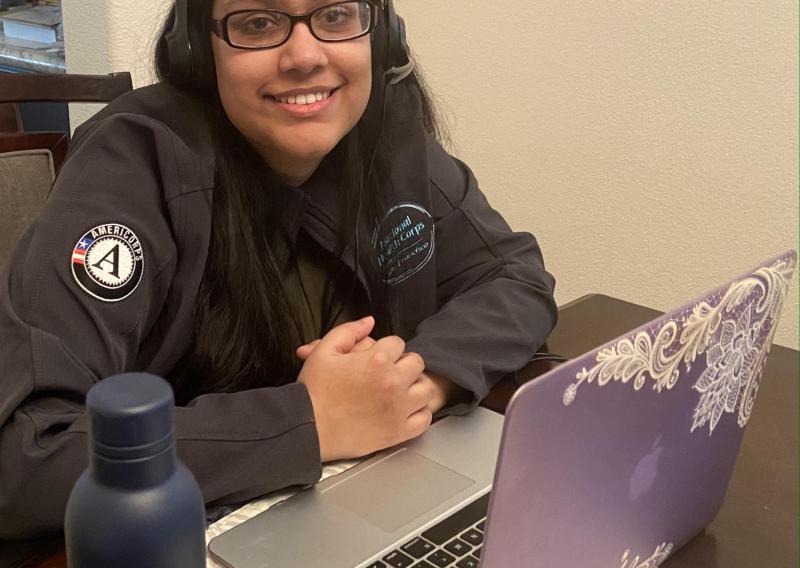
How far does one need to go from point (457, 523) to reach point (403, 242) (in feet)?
1.60

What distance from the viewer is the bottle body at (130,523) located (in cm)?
34

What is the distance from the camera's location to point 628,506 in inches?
22.5

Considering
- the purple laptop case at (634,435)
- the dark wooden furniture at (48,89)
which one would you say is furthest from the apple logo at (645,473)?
the dark wooden furniture at (48,89)

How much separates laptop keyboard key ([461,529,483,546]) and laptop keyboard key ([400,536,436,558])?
0.03 m

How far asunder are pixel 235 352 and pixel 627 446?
0.53 meters

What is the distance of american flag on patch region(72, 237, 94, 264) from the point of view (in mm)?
771

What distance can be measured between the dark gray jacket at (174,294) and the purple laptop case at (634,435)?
0.75 ft

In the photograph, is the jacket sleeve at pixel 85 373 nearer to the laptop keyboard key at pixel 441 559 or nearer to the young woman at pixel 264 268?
the young woman at pixel 264 268

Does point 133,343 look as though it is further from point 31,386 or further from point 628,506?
point 628,506

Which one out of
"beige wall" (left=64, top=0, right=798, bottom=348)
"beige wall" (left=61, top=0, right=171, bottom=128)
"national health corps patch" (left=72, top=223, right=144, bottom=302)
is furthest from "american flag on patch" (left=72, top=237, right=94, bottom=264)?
"beige wall" (left=61, top=0, right=171, bottom=128)

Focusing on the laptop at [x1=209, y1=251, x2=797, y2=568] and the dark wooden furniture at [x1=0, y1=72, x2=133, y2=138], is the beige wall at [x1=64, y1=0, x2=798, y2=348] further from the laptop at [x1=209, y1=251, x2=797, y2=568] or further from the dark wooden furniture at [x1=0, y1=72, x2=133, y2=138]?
the laptop at [x1=209, y1=251, x2=797, y2=568]

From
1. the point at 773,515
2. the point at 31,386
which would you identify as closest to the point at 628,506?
the point at 773,515

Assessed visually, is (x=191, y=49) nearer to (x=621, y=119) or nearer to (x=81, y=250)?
(x=81, y=250)

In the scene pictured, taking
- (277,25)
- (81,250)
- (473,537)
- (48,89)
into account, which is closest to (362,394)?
(473,537)
